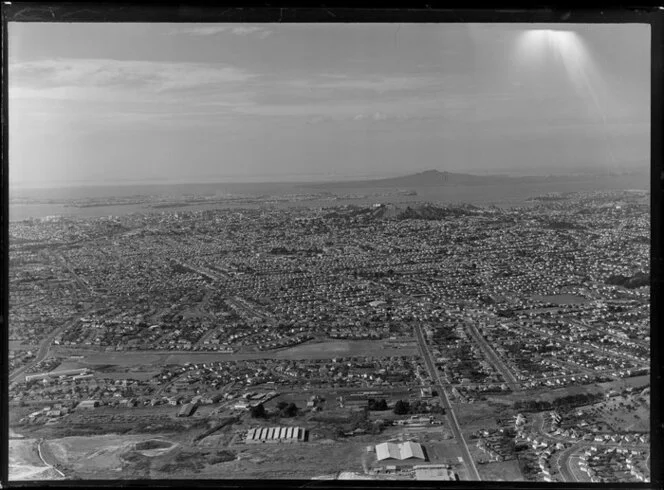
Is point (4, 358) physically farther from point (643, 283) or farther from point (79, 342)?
point (643, 283)

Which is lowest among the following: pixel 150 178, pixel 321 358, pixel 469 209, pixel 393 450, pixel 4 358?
pixel 393 450

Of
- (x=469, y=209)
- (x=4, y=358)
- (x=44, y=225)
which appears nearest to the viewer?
(x=4, y=358)

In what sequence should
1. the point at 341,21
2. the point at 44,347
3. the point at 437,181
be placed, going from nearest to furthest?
the point at 341,21 → the point at 44,347 → the point at 437,181

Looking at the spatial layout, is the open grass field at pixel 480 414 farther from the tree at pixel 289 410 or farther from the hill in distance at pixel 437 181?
the hill in distance at pixel 437 181

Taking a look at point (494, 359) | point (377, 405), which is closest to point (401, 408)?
point (377, 405)

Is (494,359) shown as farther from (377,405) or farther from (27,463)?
(27,463)

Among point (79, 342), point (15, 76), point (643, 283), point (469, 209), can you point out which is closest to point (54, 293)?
point (79, 342)

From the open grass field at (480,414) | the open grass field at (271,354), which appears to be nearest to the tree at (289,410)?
the open grass field at (271,354)
